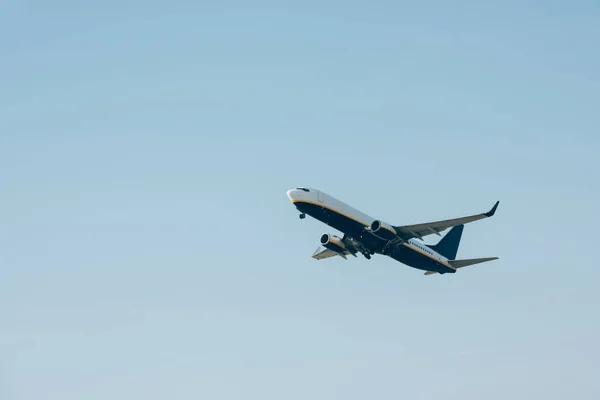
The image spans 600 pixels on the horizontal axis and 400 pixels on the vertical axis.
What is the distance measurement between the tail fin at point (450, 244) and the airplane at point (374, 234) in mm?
4574

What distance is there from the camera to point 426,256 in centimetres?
11038

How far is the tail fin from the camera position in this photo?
119750 mm

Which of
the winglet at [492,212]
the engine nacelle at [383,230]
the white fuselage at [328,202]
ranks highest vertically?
the white fuselage at [328,202]

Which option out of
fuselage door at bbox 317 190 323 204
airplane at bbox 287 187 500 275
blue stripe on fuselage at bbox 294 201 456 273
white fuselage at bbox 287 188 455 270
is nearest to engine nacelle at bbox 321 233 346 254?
airplane at bbox 287 187 500 275

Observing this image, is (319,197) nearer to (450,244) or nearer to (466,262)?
(466,262)

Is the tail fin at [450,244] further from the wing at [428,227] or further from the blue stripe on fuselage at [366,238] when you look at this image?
the wing at [428,227]

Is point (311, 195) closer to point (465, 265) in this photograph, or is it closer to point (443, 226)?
point (443, 226)

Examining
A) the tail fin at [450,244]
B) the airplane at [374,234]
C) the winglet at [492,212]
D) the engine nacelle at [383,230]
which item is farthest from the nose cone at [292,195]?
the tail fin at [450,244]

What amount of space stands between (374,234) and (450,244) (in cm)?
2211

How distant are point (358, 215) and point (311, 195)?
686cm

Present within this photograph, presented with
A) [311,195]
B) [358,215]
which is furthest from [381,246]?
[311,195]

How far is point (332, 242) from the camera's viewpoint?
4387 inches

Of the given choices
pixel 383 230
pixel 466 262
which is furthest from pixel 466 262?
pixel 383 230

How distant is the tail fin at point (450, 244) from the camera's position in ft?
393
